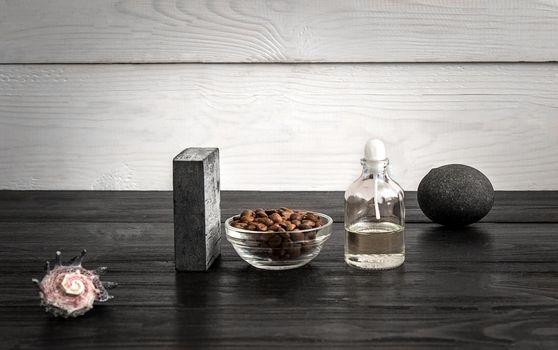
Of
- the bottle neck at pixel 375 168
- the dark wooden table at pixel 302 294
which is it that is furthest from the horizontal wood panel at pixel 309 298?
the bottle neck at pixel 375 168

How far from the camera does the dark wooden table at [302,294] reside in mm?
959

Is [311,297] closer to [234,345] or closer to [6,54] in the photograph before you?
[234,345]

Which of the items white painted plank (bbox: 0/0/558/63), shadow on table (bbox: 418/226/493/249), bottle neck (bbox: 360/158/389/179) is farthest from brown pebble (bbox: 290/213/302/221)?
white painted plank (bbox: 0/0/558/63)

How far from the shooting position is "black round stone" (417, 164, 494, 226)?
1.46 metres

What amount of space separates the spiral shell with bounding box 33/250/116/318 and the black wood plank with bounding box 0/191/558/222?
0.51m

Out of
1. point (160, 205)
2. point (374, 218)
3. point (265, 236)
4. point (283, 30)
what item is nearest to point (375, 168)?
point (374, 218)

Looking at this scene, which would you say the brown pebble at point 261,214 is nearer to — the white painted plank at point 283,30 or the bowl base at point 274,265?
the bowl base at point 274,265

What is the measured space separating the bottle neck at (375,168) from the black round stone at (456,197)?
0.24 metres

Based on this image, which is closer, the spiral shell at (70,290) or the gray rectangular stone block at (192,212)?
the spiral shell at (70,290)

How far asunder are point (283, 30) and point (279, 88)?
0.13 metres

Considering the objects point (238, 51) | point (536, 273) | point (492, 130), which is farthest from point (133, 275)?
point (492, 130)

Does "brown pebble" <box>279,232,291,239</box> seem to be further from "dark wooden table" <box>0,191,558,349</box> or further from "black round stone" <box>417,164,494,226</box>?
"black round stone" <box>417,164,494,226</box>

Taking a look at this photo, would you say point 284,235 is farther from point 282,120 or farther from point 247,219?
point 282,120

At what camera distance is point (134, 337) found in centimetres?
96
